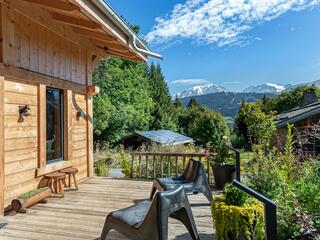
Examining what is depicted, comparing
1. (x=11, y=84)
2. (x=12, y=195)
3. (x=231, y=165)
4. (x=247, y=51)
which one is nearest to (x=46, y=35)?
(x=11, y=84)

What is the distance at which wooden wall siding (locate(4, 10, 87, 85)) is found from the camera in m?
3.90

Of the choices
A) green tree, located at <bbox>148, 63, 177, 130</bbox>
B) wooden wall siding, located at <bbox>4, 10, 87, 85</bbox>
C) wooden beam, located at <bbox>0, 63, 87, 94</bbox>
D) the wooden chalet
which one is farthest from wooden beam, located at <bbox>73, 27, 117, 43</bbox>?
green tree, located at <bbox>148, 63, 177, 130</bbox>

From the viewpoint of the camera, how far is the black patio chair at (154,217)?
2220 mm

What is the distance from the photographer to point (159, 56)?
537 cm

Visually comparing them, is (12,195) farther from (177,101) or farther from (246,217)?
(177,101)

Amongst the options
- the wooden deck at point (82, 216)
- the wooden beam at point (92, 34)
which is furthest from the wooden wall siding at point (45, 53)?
the wooden deck at point (82, 216)

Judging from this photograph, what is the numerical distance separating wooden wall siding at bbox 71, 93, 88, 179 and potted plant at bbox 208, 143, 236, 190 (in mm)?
2775

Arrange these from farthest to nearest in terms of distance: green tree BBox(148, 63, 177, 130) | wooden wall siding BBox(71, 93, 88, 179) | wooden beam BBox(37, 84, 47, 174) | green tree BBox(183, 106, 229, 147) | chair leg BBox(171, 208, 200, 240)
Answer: green tree BBox(148, 63, 177, 130), green tree BBox(183, 106, 229, 147), wooden wall siding BBox(71, 93, 88, 179), wooden beam BBox(37, 84, 47, 174), chair leg BBox(171, 208, 200, 240)

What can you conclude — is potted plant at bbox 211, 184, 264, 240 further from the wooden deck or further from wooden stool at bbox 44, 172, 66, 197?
wooden stool at bbox 44, 172, 66, 197

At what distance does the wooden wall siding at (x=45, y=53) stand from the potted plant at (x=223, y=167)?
3279mm

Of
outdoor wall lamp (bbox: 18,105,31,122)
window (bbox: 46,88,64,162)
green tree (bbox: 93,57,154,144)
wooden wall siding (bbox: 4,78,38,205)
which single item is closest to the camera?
wooden wall siding (bbox: 4,78,38,205)

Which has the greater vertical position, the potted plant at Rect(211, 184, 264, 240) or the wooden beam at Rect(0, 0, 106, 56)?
the wooden beam at Rect(0, 0, 106, 56)

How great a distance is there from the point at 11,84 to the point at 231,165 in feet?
12.5

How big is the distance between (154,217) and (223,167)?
9.53 ft
